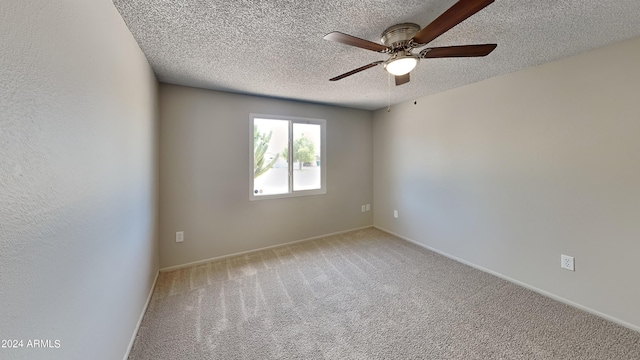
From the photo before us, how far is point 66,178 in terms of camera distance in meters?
0.86

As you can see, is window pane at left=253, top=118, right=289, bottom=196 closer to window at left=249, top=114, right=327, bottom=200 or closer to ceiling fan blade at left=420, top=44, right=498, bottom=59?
window at left=249, top=114, right=327, bottom=200

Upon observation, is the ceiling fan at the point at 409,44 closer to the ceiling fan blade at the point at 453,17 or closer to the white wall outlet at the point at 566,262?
the ceiling fan blade at the point at 453,17

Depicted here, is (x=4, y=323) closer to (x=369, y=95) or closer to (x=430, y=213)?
(x=369, y=95)

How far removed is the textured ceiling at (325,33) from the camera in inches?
53.9

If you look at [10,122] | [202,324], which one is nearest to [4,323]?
[10,122]

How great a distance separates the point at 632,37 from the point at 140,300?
14.4ft

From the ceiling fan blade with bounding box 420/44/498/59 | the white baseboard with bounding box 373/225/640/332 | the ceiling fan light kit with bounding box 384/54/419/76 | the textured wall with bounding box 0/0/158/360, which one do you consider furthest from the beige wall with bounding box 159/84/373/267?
the ceiling fan blade with bounding box 420/44/498/59

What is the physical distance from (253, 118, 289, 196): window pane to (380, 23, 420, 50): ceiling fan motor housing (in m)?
2.15

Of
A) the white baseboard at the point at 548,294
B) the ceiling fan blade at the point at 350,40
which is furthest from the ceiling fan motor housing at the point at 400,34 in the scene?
the white baseboard at the point at 548,294

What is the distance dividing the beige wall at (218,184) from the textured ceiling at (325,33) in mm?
479

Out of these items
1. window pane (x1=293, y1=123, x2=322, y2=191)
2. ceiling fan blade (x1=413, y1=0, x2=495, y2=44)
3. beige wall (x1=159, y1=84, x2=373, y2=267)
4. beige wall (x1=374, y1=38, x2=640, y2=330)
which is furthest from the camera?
window pane (x1=293, y1=123, x2=322, y2=191)

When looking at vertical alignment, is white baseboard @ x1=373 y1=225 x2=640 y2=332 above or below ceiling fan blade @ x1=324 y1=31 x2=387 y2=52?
below

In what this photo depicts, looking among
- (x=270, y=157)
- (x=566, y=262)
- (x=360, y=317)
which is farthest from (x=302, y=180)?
(x=566, y=262)

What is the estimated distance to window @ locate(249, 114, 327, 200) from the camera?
329 cm
